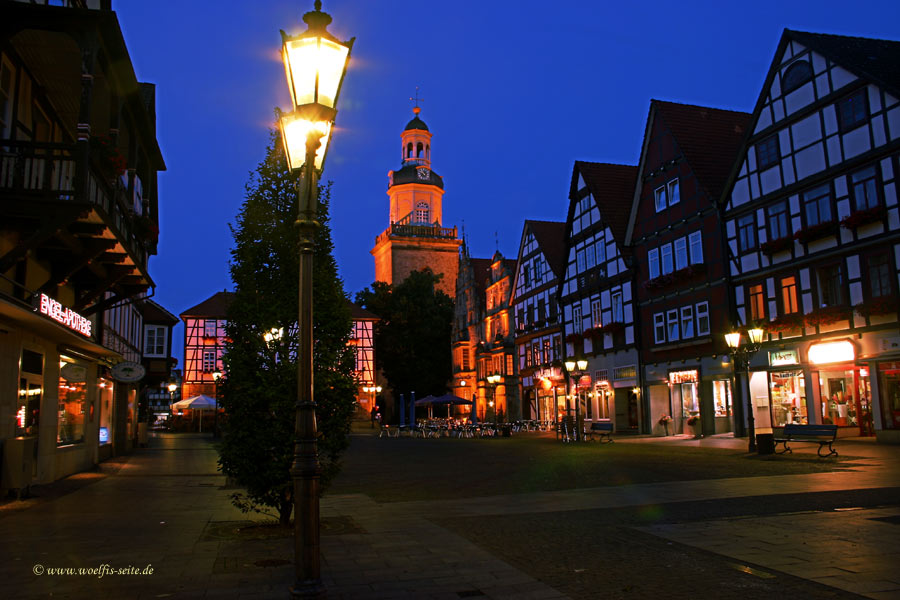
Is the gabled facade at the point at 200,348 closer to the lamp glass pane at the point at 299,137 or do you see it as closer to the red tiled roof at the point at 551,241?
the red tiled roof at the point at 551,241

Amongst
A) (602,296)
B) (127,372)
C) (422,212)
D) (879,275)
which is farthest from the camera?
(422,212)

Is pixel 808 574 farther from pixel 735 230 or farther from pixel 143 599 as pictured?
pixel 735 230

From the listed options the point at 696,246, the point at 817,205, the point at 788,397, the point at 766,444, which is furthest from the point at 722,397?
the point at 766,444

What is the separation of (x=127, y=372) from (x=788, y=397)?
23.3 metres

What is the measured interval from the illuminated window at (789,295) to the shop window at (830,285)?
1151 mm

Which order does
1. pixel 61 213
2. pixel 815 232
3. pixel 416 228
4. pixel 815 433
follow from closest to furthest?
pixel 61 213
pixel 815 433
pixel 815 232
pixel 416 228

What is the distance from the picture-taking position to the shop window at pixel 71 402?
59.4ft

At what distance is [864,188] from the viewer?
2373 cm

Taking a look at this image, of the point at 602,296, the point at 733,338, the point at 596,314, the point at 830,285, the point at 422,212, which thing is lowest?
the point at 733,338

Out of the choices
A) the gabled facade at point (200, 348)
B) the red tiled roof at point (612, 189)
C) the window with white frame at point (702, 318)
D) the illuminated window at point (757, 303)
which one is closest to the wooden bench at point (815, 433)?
the illuminated window at point (757, 303)

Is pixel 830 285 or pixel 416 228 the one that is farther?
pixel 416 228

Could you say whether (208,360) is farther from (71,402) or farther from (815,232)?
(815,232)

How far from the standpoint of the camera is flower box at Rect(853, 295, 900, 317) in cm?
2222

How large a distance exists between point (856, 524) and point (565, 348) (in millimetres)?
35557
